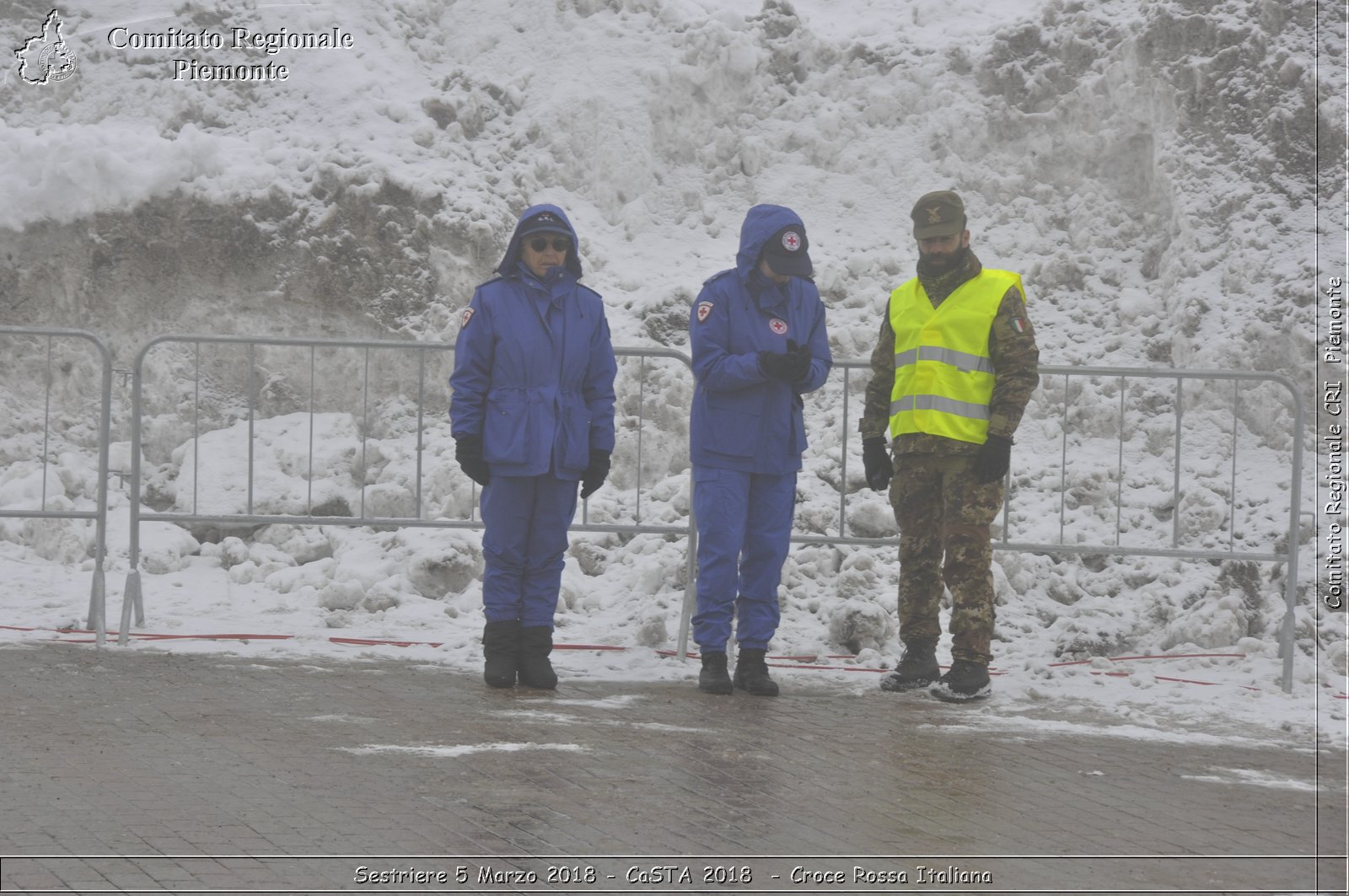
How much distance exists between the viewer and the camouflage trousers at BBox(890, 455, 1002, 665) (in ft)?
24.4

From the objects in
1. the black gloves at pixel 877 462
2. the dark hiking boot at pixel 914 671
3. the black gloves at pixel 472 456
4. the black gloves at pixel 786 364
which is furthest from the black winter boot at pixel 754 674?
the black gloves at pixel 472 456

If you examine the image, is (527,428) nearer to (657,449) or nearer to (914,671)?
(914,671)

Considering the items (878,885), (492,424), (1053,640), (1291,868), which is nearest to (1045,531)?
(1053,640)

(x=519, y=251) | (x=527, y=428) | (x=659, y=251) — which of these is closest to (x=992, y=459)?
(x=527, y=428)

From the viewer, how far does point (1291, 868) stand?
4809 mm

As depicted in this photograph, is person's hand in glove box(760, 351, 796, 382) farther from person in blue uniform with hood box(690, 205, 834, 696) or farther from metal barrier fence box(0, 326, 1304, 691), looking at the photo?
metal barrier fence box(0, 326, 1304, 691)

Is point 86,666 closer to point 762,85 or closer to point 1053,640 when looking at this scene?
point 1053,640

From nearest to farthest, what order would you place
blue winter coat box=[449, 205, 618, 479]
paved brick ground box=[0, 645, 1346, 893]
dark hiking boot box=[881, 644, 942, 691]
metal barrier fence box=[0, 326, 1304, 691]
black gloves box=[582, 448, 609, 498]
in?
paved brick ground box=[0, 645, 1346, 893] → blue winter coat box=[449, 205, 618, 479] → black gloves box=[582, 448, 609, 498] → dark hiking boot box=[881, 644, 942, 691] → metal barrier fence box=[0, 326, 1304, 691]

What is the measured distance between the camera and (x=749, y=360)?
733cm

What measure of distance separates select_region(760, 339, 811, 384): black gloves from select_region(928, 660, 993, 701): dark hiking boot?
1607 mm

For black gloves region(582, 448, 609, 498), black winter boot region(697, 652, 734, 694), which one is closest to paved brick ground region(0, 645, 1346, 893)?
black winter boot region(697, 652, 734, 694)

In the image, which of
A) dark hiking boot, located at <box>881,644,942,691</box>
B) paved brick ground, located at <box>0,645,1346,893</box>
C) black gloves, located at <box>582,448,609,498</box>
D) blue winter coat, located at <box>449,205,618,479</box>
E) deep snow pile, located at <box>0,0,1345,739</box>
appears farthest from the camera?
deep snow pile, located at <box>0,0,1345,739</box>

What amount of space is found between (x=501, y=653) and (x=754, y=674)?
47.7 inches

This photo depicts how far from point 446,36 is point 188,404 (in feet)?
15.3
